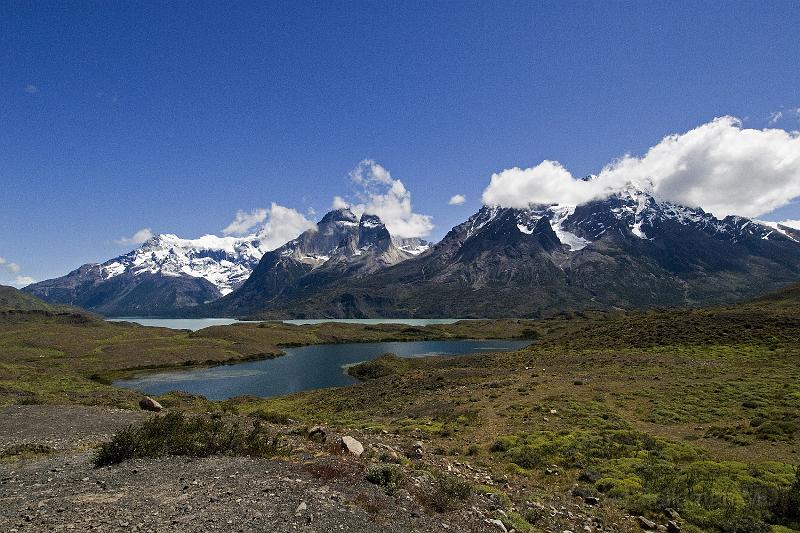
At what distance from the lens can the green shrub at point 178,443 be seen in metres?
19.3

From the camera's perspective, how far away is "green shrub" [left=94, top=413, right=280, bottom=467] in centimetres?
1927

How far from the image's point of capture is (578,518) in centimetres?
1700

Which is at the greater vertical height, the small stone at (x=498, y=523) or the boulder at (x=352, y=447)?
the boulder at (x=352, y=447)

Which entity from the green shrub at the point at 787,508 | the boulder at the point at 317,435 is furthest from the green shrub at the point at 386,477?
the green shrub at the point at 787,508

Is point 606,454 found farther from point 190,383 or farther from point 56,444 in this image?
point 190,383

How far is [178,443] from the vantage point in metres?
20.7

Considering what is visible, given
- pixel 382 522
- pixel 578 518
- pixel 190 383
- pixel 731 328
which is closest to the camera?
pixel 382 522

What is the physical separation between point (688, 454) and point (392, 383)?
148ft

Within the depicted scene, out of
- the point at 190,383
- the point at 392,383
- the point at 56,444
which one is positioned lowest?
the point at 190,383

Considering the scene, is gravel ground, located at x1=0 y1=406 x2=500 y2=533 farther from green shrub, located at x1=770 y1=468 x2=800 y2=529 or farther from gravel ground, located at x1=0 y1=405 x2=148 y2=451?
green shrub, located at x1=770 y1=468 x2=800 y2=529

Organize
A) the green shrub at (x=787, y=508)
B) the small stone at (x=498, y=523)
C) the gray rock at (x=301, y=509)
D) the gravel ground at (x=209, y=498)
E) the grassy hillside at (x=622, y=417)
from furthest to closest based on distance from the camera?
1. the grassy hillside at (x=622, y=417)
2. the green shrub at (x=787, y=508)
3. the small stone at (x=498, y=523)
4. the gray rock at (x=301, y=509)
5. the gravel ground at (x=209, y=498)

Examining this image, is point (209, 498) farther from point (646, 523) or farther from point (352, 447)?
point (646, 523)

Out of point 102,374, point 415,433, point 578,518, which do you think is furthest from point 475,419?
point 102,374

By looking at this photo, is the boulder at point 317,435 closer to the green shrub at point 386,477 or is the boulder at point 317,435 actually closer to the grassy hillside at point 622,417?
the grassy hillside at point 622,417
